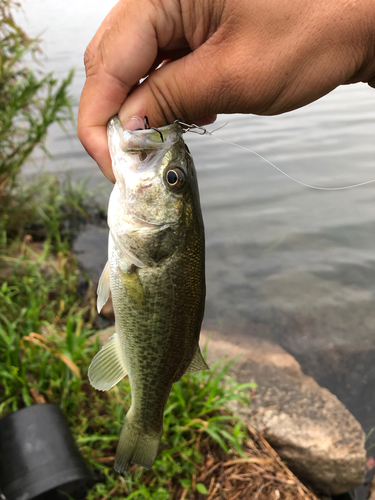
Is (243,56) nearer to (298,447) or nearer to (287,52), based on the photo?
(287,52)

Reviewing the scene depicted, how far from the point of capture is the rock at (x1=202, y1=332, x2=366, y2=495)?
366cm

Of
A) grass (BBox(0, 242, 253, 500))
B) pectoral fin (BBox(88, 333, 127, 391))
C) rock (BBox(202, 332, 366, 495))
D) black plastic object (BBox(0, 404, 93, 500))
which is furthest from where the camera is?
rock (BBox(202, 332, 366, 495))

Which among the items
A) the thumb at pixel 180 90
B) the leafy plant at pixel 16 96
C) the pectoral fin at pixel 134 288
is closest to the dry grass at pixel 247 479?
the pectoral fin at pixel 134 288

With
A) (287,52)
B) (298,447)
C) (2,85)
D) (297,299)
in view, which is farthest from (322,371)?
(2,85)

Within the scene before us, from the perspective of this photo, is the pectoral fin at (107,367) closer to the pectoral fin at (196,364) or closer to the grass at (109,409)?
the pectoral fin at (196,364)

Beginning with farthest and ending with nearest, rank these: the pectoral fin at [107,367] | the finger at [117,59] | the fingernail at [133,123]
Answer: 1. the pectoral fin at [107,367]
2. the fingernail at [133,123]
3. the finger at [117,59]

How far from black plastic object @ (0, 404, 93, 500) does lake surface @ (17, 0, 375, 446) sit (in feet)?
11.0

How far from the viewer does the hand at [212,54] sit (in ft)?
5.62

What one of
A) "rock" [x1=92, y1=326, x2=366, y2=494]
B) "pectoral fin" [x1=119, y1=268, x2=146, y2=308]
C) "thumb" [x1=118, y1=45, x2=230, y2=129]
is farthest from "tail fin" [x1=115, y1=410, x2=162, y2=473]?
"rock" [x1=92, y1=326, x2=366, y2=494]

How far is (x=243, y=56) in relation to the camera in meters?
1.79

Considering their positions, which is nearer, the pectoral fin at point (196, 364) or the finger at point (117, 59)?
the finger at point (117, 59)

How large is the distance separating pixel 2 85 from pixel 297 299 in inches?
218

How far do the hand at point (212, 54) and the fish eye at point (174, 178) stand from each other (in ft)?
0.87

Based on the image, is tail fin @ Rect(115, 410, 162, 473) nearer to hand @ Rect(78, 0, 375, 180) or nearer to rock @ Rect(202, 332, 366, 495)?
hand @ Rect(78, 0, 375, 180)
